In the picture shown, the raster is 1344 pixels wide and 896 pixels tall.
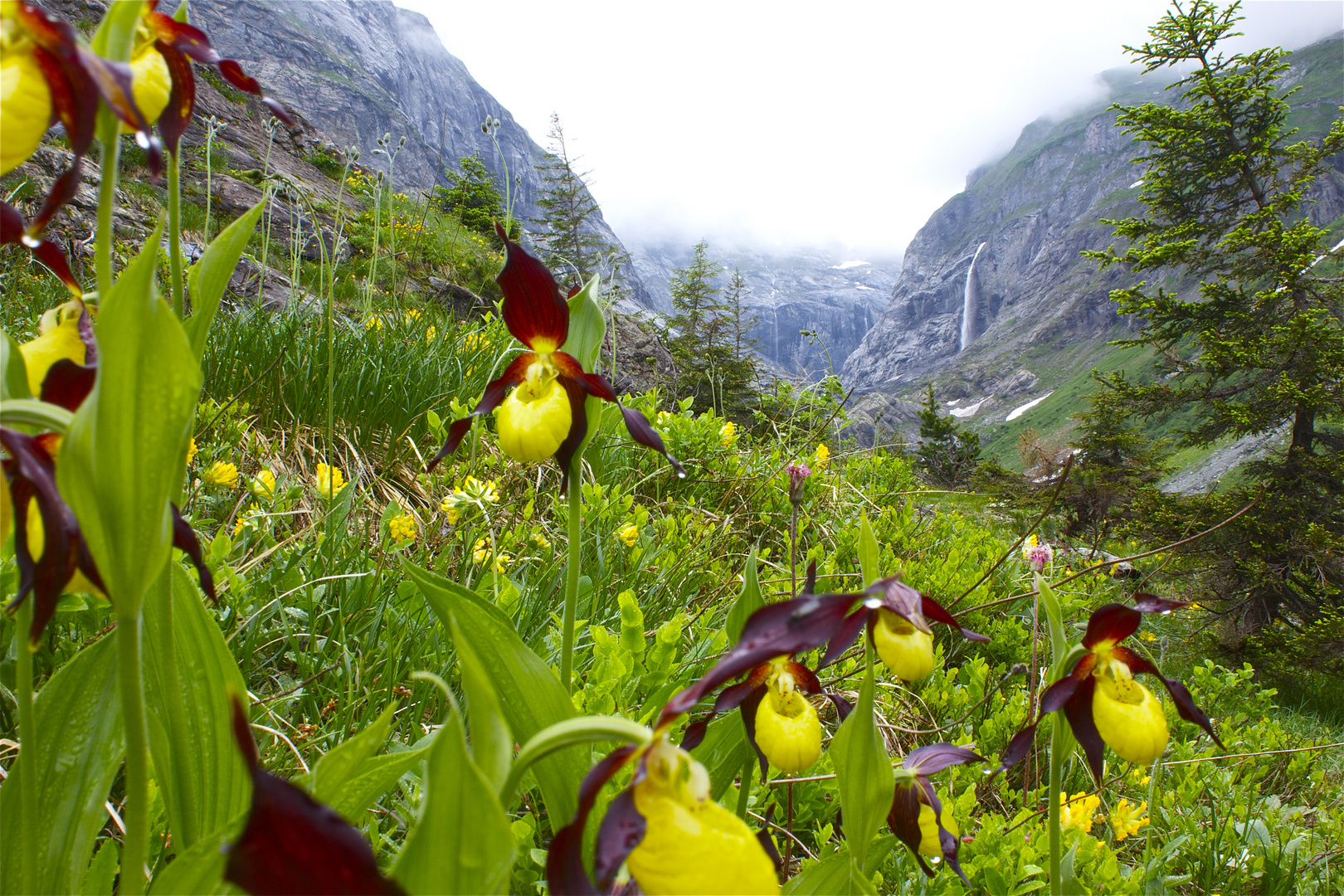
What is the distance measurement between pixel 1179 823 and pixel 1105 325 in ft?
287

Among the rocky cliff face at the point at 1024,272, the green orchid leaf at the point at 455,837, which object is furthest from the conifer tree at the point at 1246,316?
the rocky cliff face at the point at 1024,272

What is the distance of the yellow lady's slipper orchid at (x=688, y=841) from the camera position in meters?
0.48

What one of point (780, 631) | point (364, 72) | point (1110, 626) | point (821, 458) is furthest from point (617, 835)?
point (364, 72)

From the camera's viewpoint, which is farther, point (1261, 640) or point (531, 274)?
point (1261, 640)

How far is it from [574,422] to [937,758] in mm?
822

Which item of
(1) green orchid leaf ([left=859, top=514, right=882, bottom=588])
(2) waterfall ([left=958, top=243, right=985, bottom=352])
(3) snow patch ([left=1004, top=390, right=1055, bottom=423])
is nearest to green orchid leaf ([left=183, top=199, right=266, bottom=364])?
(1) green orchid leaf ([left=859, top=514, right=882, bottom=588])

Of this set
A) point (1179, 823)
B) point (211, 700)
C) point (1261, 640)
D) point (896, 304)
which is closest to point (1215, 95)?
point (1261, 640)

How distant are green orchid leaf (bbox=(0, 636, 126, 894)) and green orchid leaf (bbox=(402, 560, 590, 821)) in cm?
34

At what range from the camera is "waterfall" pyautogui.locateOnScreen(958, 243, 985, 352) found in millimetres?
105062

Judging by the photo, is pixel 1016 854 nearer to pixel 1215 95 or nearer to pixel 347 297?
pixel 347 297

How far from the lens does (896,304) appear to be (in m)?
124

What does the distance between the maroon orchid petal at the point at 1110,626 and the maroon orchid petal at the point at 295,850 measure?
97 centimetres

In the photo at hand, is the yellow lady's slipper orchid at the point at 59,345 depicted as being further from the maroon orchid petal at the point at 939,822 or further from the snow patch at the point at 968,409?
the snow patch at the point at 968,409

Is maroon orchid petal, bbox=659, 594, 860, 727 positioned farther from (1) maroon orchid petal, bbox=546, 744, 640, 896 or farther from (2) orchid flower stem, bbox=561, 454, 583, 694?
(2) orchid flower stem, bbox=561, 454, 583, 694
